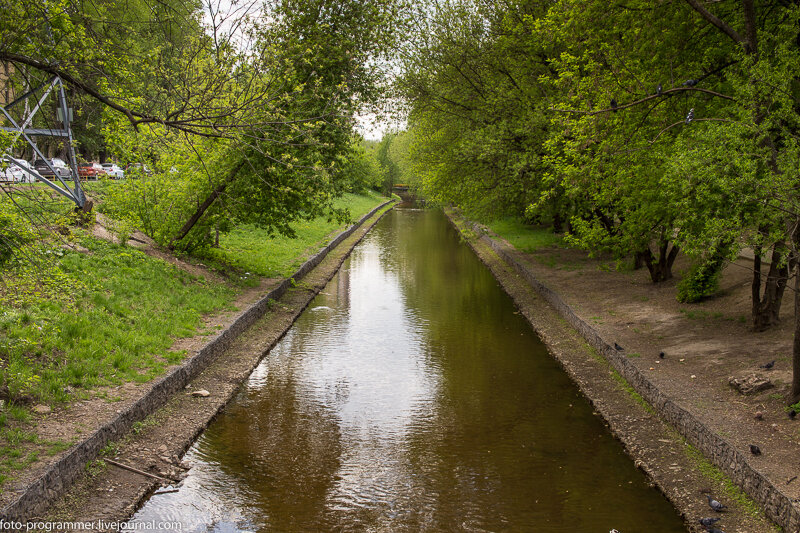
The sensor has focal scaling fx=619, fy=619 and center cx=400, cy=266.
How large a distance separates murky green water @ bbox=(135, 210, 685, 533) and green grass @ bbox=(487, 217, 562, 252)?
42.9 ft

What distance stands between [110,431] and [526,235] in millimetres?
27345

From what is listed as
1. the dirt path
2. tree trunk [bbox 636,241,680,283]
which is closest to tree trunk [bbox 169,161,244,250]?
the dirt path

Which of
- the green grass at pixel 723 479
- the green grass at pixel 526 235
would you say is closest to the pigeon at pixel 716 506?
the green grass at pixel 723 479

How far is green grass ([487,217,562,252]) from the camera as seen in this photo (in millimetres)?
28438

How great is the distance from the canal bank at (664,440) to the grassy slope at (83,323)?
7.13 m

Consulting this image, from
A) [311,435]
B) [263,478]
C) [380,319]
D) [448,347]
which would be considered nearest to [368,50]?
[380,319]

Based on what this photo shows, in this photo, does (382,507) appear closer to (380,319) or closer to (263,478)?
(263,478)

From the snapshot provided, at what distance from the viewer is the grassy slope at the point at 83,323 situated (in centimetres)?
743

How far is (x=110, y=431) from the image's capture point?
7.73m

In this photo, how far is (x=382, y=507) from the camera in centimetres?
707

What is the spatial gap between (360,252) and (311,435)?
21165 mm

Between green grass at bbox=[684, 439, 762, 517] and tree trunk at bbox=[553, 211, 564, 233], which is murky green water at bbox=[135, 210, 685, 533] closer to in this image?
green grass at bbox=[684, 439, 762, 517]

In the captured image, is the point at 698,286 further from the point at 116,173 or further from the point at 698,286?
the point at 116,173

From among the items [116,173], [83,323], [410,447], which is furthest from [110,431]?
[116,173]
